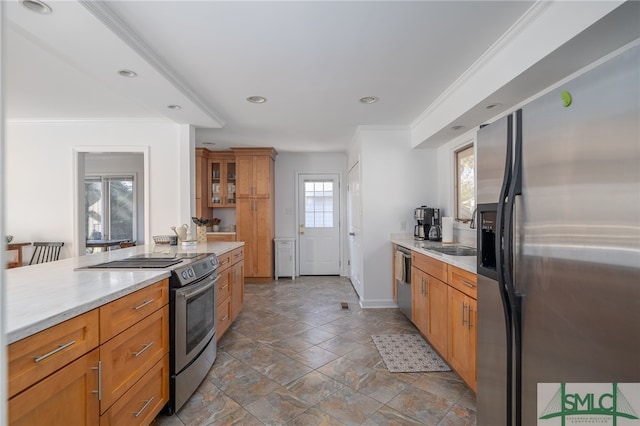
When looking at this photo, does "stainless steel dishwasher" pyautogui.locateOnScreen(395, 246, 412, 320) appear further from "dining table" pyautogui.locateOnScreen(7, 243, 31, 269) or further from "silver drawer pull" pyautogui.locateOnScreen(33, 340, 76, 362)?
"dining table" pyautogui.locateOnScreen(7, 243, 31, 269)

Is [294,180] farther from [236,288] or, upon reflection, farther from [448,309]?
[448,309]

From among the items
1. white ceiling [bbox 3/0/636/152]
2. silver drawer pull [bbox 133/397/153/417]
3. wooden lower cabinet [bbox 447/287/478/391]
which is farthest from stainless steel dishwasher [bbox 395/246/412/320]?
silver drawer pull [bbox 133/397/153/417]

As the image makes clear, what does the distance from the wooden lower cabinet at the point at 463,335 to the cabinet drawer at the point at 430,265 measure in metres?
0.17

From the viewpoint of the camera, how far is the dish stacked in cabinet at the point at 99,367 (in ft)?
3.14

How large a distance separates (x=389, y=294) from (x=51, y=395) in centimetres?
351

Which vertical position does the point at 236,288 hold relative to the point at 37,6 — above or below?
below

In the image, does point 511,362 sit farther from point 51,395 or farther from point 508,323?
point 51,395

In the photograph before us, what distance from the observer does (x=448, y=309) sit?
90.5 inches

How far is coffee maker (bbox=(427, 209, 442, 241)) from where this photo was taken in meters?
3.57

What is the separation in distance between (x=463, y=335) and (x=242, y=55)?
254cm

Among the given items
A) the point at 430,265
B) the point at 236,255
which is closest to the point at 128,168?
the point at 236,255

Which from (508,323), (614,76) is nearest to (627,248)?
(614,76)

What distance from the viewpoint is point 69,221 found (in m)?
3.65

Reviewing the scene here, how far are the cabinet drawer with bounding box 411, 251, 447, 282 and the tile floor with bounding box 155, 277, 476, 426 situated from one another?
77 cm
